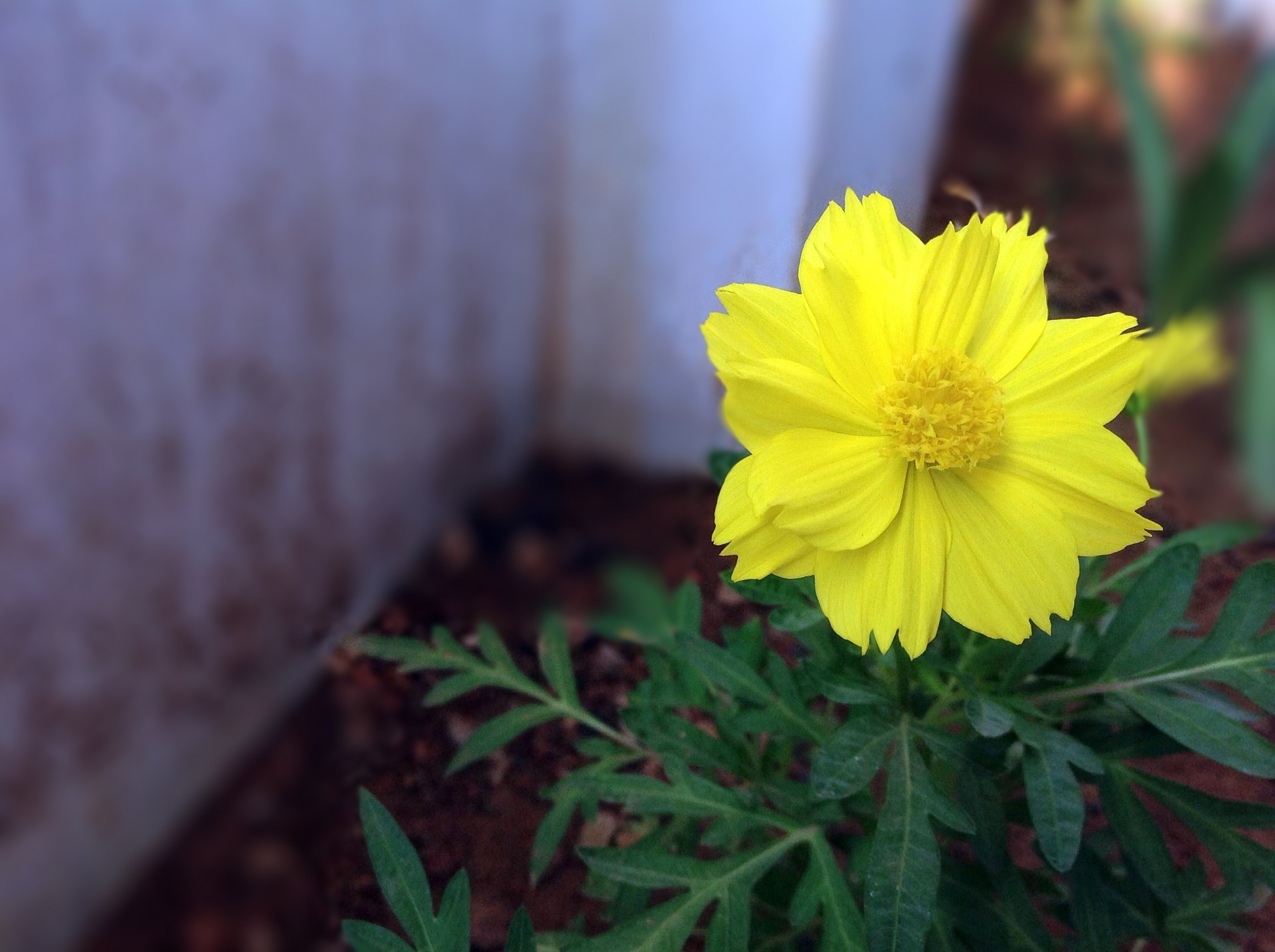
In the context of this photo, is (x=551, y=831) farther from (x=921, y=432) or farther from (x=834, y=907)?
(x=921, y=432)

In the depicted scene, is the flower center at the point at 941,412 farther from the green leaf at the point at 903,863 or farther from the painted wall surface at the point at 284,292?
the painted wall surface at the point at 284,292

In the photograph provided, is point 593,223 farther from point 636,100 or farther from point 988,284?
point 988,284

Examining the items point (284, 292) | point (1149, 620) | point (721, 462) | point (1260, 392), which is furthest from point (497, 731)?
point (1260, 392)

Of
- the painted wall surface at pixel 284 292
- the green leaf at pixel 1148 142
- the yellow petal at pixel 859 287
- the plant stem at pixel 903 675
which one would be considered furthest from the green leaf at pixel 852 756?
the green leaf at pixel 1148 142

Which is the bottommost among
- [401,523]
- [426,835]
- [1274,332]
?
[401,523]

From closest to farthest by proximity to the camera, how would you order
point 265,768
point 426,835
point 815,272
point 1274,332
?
point 815,272 < point 426,835 < point 265,768 < point 1274,332

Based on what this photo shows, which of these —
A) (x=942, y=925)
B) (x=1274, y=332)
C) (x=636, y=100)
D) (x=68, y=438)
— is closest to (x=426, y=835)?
(x=942, y=925)
